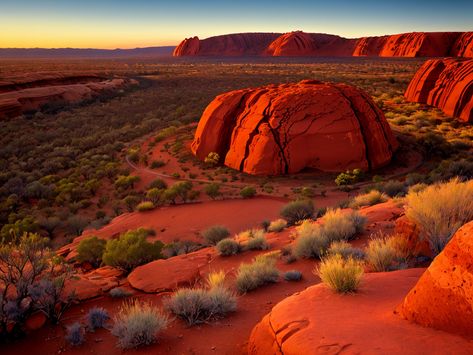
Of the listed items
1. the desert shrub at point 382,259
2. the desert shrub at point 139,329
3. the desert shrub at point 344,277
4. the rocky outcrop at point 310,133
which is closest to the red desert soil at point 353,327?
the desert shrub at point 344,277

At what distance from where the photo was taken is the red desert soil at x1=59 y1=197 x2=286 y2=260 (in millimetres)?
12586

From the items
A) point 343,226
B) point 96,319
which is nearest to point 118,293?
point 96,319

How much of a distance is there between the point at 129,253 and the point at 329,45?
132264 mm

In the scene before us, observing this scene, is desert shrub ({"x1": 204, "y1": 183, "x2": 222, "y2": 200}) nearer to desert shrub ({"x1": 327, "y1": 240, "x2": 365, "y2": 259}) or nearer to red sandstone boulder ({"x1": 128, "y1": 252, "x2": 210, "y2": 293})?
red sandstone boulder ({"x1": 128, "y1": 252, "x2": 210, "y2": 293})

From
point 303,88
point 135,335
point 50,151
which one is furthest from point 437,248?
point 50,151

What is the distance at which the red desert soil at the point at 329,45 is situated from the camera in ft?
306

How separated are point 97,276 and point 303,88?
51.3ft

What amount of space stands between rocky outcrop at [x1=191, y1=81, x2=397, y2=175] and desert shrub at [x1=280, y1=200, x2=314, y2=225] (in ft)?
19.8

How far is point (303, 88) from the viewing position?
66.0ft

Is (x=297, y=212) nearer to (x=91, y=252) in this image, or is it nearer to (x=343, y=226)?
(x=343, y=226)

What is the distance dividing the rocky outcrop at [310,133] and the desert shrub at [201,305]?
13342 millimetres

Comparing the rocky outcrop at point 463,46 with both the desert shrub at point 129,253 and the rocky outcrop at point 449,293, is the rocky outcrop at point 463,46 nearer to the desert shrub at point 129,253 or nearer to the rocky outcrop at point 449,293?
the desert shrub at point 129,253

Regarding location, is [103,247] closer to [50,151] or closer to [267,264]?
[267,264]

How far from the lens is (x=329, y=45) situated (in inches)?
4993
